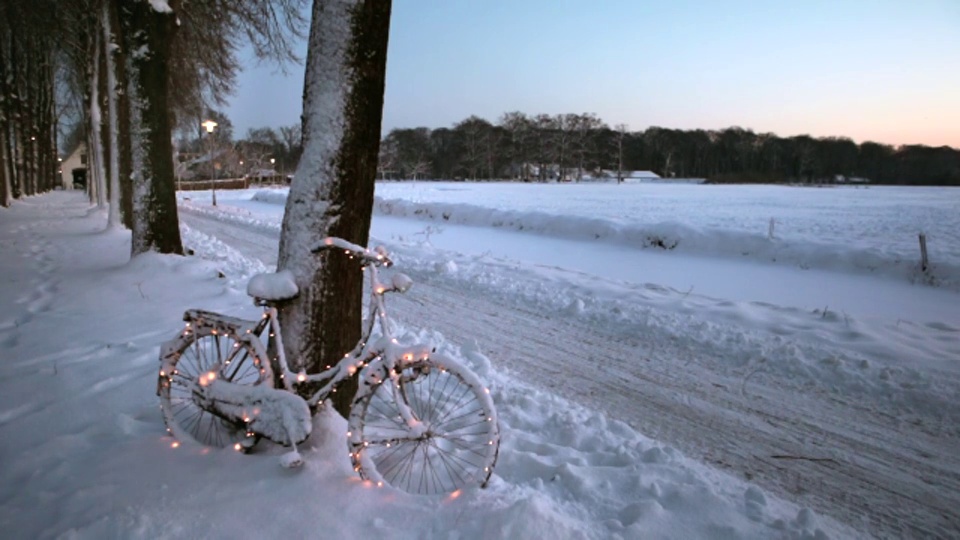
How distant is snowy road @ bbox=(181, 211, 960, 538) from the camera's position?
328cm

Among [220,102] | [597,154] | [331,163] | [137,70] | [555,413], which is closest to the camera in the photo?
[331,163]

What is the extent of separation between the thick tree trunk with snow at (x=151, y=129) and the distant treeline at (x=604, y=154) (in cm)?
8436

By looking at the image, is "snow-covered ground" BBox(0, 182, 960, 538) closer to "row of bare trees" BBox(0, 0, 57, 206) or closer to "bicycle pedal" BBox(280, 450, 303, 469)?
"bicycle pedal" BBox(280, 450, 303, 469)

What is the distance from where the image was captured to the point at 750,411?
441 cm

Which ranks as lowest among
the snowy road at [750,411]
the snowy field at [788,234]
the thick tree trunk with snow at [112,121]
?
→ the snowy road at [750,411]

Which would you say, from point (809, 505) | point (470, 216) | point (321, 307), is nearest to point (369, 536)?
point (321, 307)

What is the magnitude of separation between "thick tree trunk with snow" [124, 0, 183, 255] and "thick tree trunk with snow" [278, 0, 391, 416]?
22.9 feet

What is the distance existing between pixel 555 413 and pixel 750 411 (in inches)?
68.9

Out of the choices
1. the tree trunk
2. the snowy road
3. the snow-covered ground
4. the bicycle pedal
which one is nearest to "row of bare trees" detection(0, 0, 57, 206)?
the tree trunk

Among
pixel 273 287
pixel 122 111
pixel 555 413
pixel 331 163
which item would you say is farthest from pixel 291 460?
pixel 122 111

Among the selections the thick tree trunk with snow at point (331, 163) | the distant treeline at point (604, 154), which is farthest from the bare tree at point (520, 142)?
the thick tree trunk with snow at point (331, 163)

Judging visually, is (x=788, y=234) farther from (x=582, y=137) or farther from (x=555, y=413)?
(x=582, y=137)

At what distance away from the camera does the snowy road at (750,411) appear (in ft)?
10.8

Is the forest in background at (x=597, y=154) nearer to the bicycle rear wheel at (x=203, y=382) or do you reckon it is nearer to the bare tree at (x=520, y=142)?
the bare tree at (x=520, y=142)
